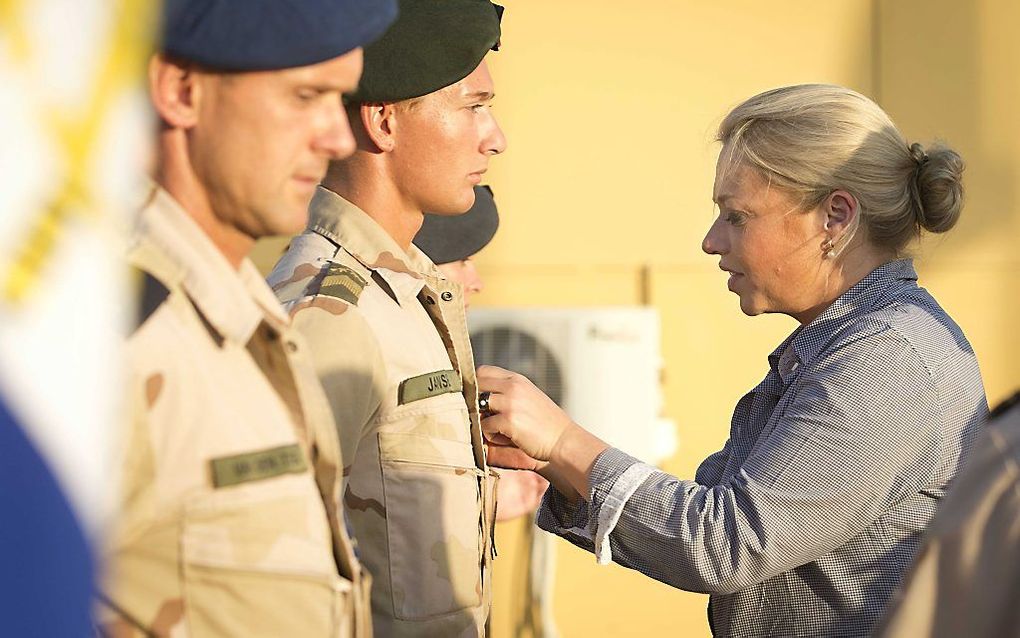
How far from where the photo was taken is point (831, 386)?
1916 millimetres

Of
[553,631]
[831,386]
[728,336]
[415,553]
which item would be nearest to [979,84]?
[728,336]

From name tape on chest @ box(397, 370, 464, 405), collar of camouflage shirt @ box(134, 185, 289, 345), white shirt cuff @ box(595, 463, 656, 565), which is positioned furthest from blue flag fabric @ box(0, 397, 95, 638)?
white shirt cuff @ box(595, 463, 656, 565)

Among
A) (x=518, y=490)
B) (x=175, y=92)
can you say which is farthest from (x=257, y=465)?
(x=518, y=490)

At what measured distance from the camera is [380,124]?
1.98 metres

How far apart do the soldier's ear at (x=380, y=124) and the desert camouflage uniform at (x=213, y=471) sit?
0.75 m

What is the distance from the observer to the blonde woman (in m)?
1.87

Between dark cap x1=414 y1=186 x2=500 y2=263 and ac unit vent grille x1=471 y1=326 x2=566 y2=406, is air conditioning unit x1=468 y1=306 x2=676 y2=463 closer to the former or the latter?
ac unit vent grille x1=471 y1=326 x2=566 y2=406

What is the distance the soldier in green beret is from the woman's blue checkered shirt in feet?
0.88

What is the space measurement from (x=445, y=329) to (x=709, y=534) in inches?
19.4

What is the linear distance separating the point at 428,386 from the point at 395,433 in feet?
0.29

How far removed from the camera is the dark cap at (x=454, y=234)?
2.98m

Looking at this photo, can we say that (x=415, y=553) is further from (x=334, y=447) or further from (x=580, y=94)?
(x=580, y=94)

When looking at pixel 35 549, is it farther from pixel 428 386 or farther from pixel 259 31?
pixel 428 386

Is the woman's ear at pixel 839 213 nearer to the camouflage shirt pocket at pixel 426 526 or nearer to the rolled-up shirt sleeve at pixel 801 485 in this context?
the rolled-up shirt sleeve at pixel 801 485
